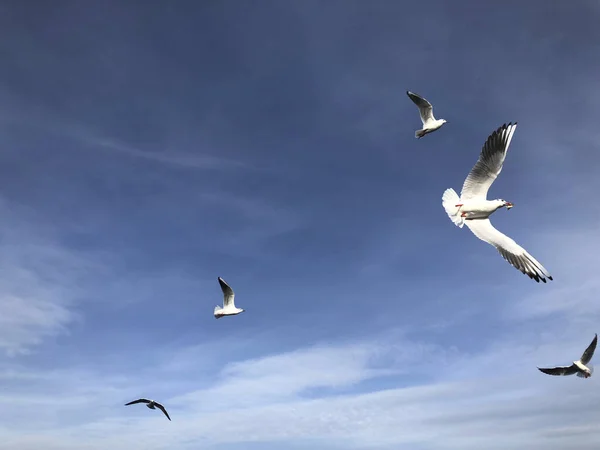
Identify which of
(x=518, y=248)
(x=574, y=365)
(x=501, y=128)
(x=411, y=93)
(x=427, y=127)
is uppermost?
(x=411, y=93)

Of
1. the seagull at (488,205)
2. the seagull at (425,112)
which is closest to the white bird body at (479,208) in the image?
the seagull at (488,205)

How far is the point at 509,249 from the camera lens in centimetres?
2905

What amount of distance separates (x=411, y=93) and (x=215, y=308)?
26170 mm

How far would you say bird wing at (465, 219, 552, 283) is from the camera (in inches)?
1076

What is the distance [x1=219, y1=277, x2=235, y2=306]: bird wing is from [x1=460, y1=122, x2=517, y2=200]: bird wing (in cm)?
2724

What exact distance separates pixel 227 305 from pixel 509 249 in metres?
29.1

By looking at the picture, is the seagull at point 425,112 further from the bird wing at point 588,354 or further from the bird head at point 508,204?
the bird wing at point 588,354

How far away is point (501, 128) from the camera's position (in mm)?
27812

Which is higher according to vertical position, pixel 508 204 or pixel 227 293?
pixel 227 293

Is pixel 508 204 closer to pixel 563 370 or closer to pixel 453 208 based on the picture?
pixel 453 208

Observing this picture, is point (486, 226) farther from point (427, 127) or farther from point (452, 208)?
point (427, 127)

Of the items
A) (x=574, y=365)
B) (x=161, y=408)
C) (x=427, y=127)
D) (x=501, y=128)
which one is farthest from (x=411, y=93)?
(x=161, y=408)

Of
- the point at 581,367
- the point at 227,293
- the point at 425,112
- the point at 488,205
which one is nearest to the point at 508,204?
the point at 488,205

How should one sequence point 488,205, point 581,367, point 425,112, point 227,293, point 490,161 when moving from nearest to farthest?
point 490,161 → point 488,205 → point 425,112 → point 581,367 → point 227,293
